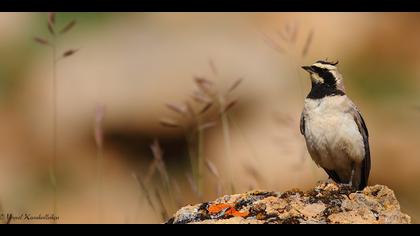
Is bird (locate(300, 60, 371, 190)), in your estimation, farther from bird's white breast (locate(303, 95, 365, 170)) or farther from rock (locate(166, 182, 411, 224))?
rock (locate(166, 182, 411, 224))

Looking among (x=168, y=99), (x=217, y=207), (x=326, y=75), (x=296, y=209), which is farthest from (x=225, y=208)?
(x=168, y=99)

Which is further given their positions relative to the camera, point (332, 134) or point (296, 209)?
point (332, 134)

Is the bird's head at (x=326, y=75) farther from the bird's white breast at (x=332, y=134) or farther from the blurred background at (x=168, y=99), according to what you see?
the blurred background at (x=168, y=99)

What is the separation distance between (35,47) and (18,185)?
13.2ft

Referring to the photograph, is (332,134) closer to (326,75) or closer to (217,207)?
(326,75)

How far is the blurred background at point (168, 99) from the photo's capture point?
499 inches

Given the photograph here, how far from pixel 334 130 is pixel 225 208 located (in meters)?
2.53

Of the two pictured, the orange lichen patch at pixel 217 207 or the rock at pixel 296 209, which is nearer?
the rock at pixel 296 209

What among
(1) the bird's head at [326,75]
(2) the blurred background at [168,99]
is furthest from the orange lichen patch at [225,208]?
(2) the blurred background at [168,99]

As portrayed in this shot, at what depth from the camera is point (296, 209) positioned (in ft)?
18.6

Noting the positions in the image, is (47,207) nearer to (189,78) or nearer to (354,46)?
(189,78)

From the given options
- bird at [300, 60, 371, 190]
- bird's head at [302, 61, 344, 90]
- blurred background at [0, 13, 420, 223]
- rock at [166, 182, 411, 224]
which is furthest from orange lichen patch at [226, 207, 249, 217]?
blurred background at [0, 13, 420, 223]

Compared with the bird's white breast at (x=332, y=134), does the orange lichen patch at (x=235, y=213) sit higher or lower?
lower

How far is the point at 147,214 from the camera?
1095 centimetres
